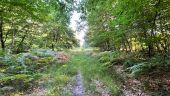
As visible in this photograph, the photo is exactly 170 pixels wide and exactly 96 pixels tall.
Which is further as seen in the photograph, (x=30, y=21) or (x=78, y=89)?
(x=30, y=21)

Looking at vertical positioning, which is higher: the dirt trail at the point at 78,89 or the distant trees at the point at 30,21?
the distant trees at the point at 30,21

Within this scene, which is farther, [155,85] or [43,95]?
[155,85]

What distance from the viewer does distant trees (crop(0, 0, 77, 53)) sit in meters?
8.42

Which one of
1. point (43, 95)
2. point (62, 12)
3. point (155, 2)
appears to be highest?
point (155, 2)

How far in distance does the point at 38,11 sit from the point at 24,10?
588 mm

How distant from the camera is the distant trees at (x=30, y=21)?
27.6 ft

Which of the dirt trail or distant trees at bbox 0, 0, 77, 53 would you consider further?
the dirt trail

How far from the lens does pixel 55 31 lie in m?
44.9

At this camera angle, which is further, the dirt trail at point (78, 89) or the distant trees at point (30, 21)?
the dirt trail at point (78, 89)

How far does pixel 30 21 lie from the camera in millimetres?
29453

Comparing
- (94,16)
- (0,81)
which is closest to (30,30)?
(94,16)

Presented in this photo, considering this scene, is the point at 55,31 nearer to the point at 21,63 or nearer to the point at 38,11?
the point at 21,63

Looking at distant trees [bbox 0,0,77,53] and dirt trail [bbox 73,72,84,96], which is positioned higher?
distant trees [bbox 0,0,77,53]

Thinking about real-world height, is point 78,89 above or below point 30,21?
below
